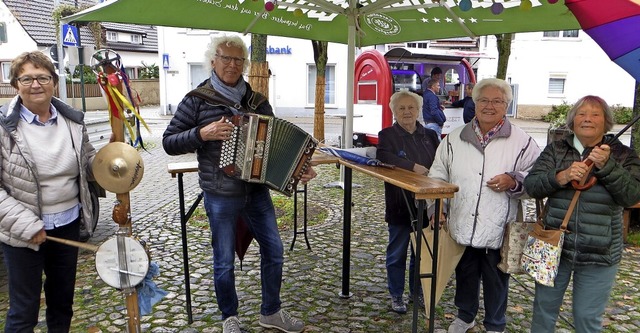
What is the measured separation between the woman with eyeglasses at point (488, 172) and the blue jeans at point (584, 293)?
1.22 ft

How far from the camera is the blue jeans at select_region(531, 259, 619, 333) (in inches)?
102

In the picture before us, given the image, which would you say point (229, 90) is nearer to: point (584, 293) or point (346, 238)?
point (346, 238)

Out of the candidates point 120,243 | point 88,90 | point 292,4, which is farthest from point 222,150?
point 88,90

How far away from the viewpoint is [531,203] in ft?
22.9

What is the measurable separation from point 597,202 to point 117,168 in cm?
257

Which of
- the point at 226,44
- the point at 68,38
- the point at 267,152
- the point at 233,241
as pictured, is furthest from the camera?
the point at 68,38

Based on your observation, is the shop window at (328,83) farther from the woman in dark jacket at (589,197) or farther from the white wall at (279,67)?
the woman in dark jacket at (589,197)

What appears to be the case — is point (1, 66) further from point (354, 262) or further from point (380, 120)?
point (354, 262)

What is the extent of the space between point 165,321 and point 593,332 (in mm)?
2833

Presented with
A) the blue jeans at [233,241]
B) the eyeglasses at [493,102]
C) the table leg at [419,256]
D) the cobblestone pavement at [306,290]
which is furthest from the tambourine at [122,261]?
→ the eyeglasses at [493,102]

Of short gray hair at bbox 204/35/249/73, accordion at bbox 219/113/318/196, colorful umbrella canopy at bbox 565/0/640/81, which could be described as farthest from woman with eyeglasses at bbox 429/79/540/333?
short gray hair at bbox 204/35/249/73

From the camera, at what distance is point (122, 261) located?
2631 millimetres

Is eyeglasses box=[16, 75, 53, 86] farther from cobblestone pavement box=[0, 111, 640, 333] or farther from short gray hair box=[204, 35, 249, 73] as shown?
cobblestone pavement box=[0, 111, 640, 333]

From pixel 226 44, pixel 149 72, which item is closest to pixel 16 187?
pixel 226 44
